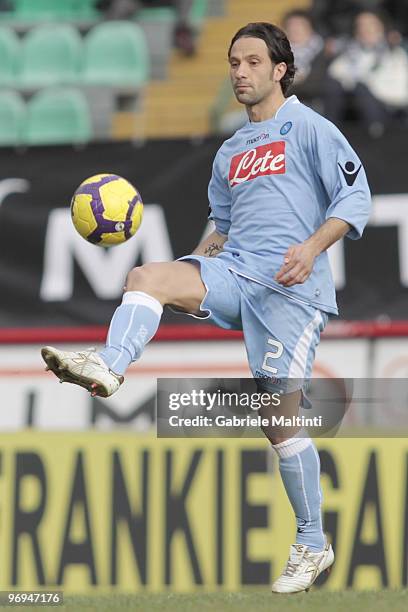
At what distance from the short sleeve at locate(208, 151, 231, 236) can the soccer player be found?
0.55 feet

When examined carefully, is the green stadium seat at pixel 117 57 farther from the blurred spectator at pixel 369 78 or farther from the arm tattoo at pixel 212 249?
→ the arm tattoo at pixel 212 249

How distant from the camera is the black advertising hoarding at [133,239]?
33.4ft

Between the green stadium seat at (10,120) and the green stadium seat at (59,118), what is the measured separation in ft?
0.26

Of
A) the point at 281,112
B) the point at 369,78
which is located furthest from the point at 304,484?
the point at 369,78

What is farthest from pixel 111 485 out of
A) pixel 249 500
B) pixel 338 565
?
pixel 338 565

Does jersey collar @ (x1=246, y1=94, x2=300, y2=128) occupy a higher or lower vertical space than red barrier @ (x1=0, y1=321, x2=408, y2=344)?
higher

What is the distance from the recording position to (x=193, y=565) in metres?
7.74

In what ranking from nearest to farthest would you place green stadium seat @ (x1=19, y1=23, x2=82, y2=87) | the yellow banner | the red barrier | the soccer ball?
the soccer ball < the yellow banner < the red barrier < green stadium seat @ (x1=19, y1=23, x2=82, y2=87)

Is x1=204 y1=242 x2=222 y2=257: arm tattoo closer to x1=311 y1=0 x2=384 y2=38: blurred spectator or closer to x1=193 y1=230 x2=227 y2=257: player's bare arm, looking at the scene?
x1=193 y1=230 x2=227 y2=257: player's bare arm

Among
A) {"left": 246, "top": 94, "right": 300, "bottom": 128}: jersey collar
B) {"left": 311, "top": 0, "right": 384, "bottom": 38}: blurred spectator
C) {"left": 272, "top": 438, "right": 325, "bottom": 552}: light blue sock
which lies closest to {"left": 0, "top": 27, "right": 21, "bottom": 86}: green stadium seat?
{"left": 311, "top": 0, "right": 384, "bottom": 38}: blurred spectator

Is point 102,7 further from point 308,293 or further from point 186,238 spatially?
point 308,293

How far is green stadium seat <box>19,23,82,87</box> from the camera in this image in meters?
13.9

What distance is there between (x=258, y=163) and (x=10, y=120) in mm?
7442

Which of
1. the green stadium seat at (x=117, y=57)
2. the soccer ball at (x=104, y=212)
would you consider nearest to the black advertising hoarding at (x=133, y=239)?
the green stadium seat at (x=117, y=57)
